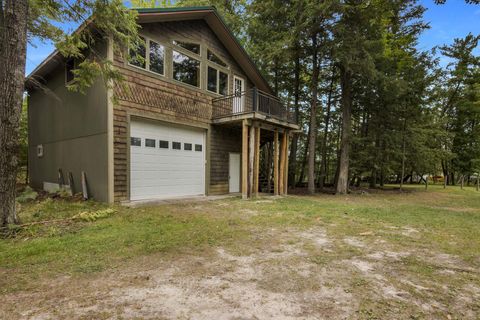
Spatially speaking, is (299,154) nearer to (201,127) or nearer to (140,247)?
(201,127)

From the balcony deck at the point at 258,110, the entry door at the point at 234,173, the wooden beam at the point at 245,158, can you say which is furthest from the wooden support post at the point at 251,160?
the entry door at the point at 234,173

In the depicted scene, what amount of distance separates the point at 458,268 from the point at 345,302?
2066mm

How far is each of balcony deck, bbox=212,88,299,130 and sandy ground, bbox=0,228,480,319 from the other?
6.72 metres

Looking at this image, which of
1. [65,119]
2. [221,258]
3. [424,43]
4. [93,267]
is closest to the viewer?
[93,267]

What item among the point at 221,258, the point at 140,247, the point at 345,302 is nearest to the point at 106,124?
the point at 140,247

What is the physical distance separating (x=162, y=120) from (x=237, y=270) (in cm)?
668

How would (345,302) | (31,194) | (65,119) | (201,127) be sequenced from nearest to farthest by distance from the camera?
(345,302), (31,194), (65,119), (201,127)

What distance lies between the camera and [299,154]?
20.0 m

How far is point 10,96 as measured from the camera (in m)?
4.62

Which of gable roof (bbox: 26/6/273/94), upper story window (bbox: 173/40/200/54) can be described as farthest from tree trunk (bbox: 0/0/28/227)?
upper story window (bbox: 173/40/200/54)

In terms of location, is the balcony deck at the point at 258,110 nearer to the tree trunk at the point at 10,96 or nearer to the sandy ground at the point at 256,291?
the tree trunk at the point at 10,96

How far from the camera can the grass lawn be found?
2.34 m

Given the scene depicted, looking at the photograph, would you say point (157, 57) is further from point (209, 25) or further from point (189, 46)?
point (209, 25)

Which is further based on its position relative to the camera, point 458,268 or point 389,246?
point 389,246
